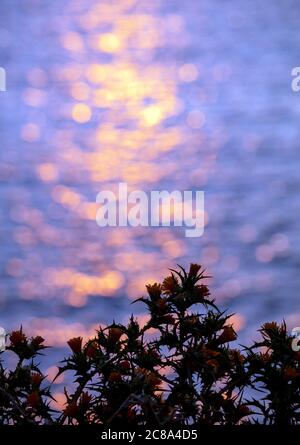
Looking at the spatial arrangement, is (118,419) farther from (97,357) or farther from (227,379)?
(227,379)

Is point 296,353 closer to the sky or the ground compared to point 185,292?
closer to the ground

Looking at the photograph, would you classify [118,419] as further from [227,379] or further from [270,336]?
[270,336]

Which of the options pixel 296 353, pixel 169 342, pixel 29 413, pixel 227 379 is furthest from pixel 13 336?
pixel 296 353

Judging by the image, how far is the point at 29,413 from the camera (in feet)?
13.9

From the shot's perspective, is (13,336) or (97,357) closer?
(97,357)

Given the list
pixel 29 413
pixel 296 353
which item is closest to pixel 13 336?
pixel 29 413

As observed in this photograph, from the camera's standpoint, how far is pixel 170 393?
4191 mm
